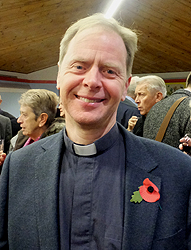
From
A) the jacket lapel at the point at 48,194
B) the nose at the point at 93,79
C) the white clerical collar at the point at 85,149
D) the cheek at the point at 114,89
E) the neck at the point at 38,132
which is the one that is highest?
the nose at the point at 93,79

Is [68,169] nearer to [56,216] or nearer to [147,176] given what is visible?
[56,216]

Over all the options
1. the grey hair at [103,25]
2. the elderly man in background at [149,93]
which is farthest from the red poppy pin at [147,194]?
the elderly man in background at [149,93]

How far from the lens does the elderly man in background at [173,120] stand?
1.71m

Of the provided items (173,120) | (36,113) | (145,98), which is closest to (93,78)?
(173,120)

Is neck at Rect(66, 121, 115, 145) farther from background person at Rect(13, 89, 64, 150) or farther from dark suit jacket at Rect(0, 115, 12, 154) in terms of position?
dark suit jacket at Rect(0, 115, 12, 154)

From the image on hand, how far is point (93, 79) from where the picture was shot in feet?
2.60

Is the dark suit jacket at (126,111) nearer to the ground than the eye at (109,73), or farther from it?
nearer to the ground

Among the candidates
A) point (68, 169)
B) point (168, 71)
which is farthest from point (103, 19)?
point (168, 71)

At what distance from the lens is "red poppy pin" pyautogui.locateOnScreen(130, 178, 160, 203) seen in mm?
805

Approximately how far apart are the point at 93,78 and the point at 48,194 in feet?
1.59

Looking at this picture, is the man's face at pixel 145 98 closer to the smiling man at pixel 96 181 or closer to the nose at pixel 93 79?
the smiling man at pixel 96 181

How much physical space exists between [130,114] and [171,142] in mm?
1220

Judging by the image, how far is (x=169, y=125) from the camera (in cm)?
179

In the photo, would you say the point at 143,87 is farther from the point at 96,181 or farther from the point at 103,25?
the point at 96,181
